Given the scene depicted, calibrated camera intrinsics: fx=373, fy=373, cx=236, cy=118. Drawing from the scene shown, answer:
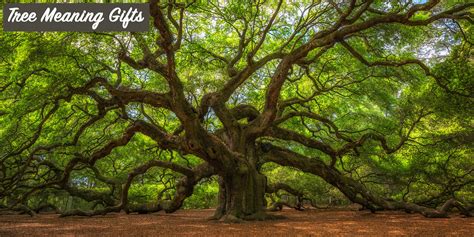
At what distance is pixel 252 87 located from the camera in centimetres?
1653

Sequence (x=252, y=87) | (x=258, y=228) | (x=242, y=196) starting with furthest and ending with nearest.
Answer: (x=252, y=87)
(x=242, y=196)
(x=258, y=228)

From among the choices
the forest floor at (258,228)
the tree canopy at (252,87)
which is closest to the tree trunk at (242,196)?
the tree canopy at (252,87)

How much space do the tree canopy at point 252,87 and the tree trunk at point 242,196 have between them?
31 millimetres

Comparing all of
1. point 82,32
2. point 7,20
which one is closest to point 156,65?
point 82,32

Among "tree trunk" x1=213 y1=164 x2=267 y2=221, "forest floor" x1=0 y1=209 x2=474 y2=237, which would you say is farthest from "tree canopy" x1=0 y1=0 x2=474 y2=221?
"forest floor" x1=0 y1=209 x2=474 y2=237

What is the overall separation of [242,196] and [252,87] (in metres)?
7.40

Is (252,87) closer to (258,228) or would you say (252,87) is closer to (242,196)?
(242,196)

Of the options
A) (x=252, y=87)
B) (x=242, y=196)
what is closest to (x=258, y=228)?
(x=242, y=196)

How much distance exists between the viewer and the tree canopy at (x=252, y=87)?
29.9 ft

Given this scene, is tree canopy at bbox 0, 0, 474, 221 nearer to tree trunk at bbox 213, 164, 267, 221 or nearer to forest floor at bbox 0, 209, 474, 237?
tree trunk at bbox 213, 164, 267, 221

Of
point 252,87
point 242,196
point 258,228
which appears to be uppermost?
point 252,87

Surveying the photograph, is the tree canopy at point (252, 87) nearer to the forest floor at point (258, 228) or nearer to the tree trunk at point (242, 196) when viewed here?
the tree trunk at point (242, 196)

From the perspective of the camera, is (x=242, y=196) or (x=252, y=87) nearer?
(x=242, y=196)

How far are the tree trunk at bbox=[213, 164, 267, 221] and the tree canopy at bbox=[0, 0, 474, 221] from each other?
0.03 meters
